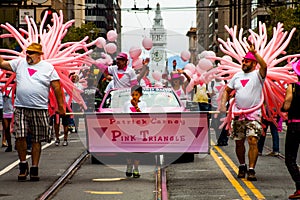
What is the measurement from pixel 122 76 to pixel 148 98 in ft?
2.49

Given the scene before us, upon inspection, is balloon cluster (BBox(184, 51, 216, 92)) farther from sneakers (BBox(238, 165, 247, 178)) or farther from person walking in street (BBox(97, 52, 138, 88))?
sneakers (BBox(238, 165, 247, 178))

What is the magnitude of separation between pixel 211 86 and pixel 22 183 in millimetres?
12573

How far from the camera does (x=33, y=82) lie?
41.5ft

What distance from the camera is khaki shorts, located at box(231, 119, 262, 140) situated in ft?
42.2

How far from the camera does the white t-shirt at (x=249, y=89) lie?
12789 millimetres

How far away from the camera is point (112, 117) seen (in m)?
13.5

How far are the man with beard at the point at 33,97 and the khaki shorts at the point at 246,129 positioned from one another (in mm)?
2568

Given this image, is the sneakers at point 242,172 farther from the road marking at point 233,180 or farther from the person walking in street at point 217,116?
the person walking in street at point 217,116

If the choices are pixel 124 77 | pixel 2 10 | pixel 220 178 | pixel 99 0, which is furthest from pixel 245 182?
pixel 99 0

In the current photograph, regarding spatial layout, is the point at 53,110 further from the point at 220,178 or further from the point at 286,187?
the point at 286,187

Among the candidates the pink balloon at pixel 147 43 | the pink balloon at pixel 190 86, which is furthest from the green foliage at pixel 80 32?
the pink balloon at pixel 147 43

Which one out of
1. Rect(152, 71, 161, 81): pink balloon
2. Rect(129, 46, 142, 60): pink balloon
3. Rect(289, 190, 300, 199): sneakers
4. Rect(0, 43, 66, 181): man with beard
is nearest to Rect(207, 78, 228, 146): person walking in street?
Rect(129, 46, 142, 60): pink balloon

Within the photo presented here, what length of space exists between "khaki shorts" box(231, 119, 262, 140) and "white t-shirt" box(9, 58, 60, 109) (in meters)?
2.75

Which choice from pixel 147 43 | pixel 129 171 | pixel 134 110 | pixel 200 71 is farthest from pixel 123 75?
pixel 200 71
